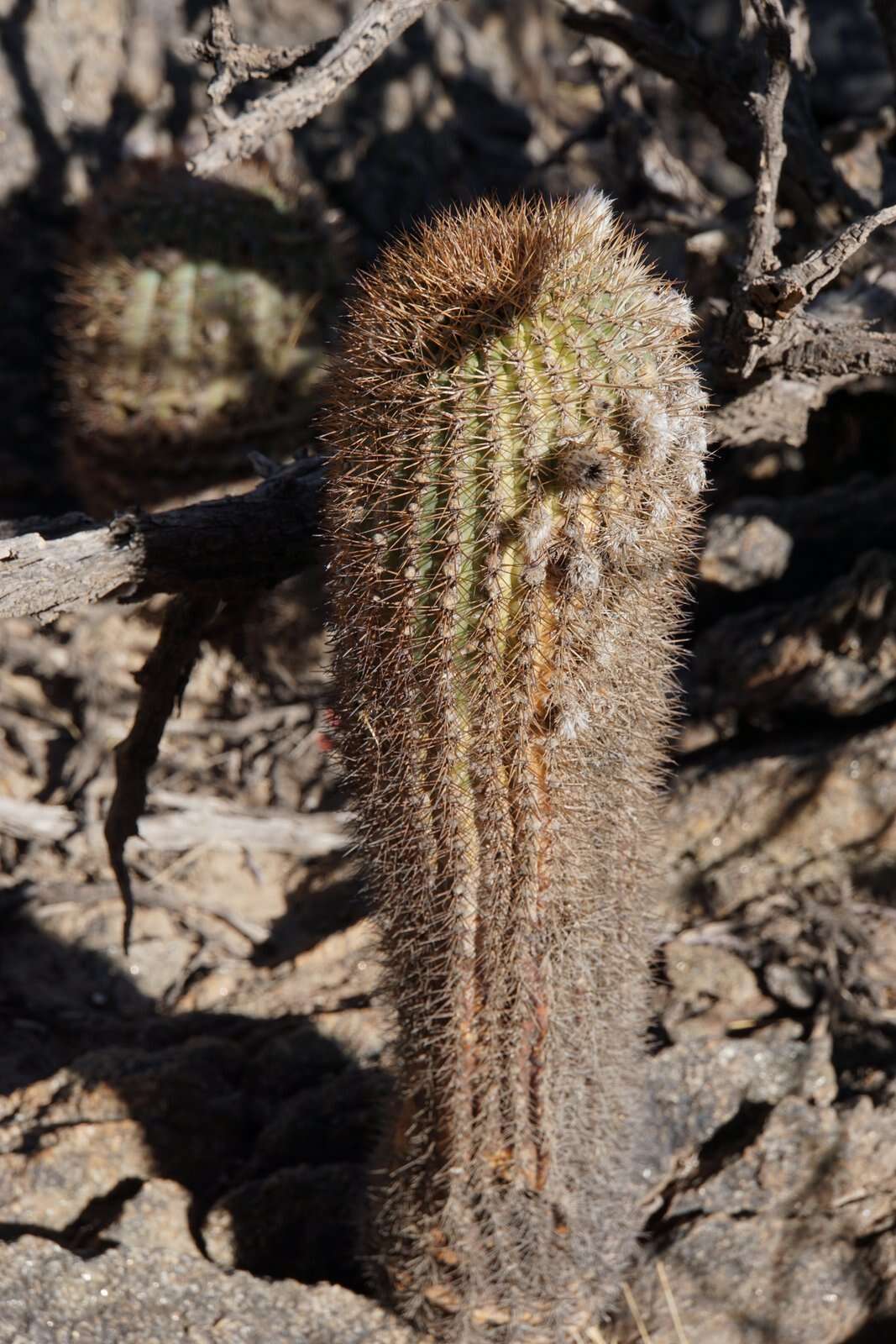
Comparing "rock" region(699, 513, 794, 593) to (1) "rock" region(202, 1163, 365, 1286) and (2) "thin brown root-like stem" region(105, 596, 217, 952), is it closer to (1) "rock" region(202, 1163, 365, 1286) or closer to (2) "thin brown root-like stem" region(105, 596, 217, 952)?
(2) "thin brown root-like stem" region(105, 596, 217, 952)

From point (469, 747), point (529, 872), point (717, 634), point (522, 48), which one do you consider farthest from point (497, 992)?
point (522, 48)

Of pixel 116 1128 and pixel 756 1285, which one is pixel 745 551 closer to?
pixel 756 1285

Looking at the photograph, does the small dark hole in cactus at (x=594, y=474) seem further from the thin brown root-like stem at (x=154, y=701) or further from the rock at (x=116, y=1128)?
the rock at (x=116, y=1128)

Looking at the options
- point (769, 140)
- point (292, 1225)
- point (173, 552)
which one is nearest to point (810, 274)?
point (769, 140)

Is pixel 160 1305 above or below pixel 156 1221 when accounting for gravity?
below

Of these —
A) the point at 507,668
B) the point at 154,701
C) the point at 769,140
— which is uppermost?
the point at 769,140

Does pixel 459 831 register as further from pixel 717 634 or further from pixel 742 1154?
pixel 717 634
